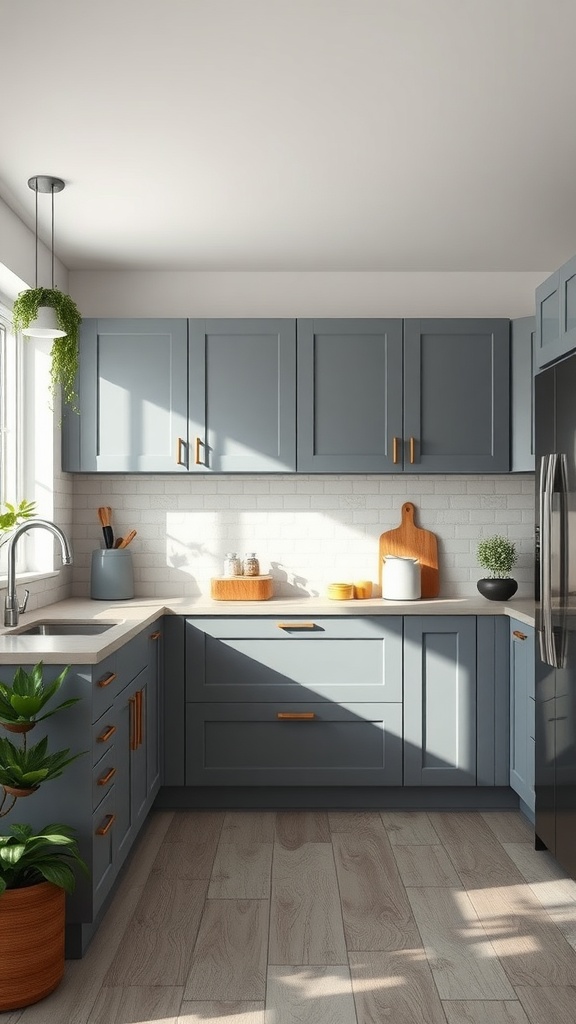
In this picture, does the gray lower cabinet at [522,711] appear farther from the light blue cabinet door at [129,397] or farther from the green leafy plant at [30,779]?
the green leafy plant at [30,779]

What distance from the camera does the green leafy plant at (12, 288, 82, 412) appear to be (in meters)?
3.47

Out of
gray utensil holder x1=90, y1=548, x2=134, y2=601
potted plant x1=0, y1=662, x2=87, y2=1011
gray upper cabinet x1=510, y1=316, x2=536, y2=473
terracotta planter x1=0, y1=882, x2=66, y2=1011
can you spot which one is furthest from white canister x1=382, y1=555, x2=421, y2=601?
terracotta planter x1=0, y1=882, x2=66, y2=1011

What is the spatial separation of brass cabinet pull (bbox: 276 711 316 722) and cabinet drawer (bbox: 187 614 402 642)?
1.07 feet

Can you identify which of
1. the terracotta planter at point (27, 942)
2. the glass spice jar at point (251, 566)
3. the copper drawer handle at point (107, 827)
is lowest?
the terracotta planter at point (27, 942)

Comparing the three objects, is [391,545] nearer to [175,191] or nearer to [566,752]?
[566,752]

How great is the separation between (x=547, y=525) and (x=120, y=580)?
2.13 m

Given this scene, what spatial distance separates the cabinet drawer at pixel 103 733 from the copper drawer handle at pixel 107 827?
0.69ft

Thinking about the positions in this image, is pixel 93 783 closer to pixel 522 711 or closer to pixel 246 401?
pixel 522 711

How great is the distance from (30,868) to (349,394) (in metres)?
2.58

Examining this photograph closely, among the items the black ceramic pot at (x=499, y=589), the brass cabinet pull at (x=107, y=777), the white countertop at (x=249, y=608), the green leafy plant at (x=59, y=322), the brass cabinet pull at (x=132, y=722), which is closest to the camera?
the brass cabinet pull at (x=107, y=777)

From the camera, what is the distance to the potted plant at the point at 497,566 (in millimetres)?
4277

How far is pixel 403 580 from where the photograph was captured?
167 inches

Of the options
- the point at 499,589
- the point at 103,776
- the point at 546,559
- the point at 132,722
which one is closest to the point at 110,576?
the point at 132,722

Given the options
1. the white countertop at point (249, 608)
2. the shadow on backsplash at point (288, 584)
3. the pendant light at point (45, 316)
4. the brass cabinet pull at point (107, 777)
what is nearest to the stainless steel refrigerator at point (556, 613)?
the white countertop at point (249, 608)
